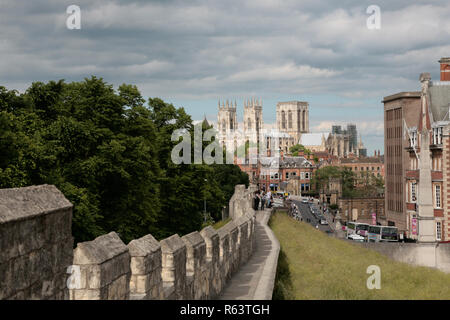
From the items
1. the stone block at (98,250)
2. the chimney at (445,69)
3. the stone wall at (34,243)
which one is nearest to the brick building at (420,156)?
the chimney at (445,69)

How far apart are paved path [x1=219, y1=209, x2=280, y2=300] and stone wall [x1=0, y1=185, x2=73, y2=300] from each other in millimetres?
8097

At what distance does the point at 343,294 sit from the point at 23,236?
589 inches

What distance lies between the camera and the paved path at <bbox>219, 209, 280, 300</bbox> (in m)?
14.0

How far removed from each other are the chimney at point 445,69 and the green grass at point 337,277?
4832cm

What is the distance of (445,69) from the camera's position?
7850 centimetres

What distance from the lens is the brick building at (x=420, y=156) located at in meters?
49.3

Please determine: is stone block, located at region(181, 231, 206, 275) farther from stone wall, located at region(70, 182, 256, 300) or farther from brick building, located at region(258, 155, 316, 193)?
brick building, located at region(258, 155, 316, 193)

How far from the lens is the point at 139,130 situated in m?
36.5

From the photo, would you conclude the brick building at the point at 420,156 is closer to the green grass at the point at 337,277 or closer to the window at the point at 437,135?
the window at the point at 437,135
